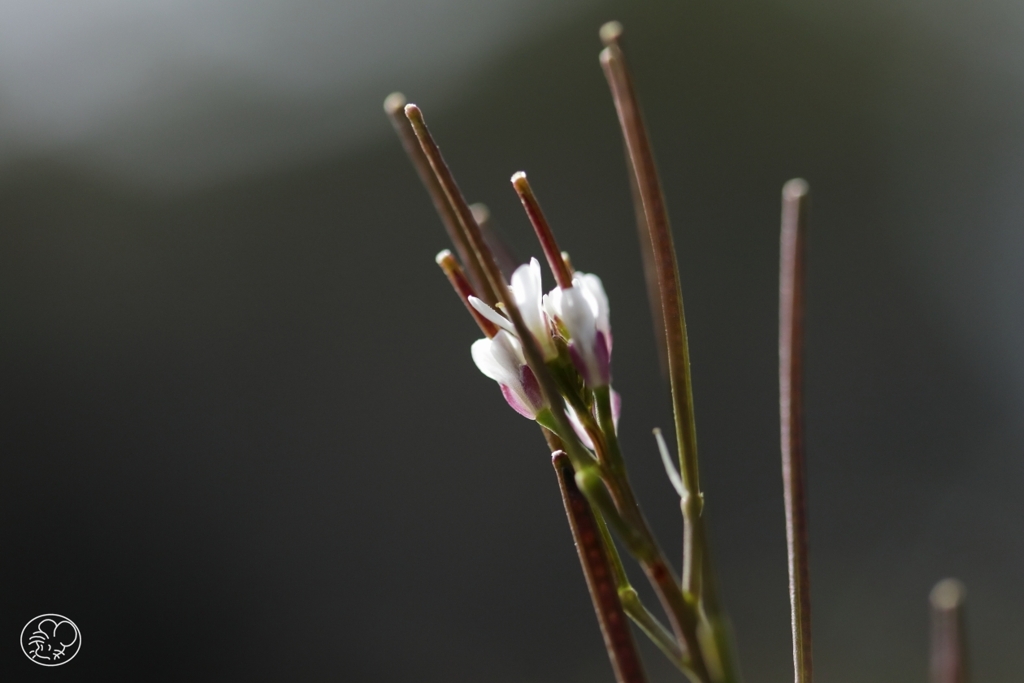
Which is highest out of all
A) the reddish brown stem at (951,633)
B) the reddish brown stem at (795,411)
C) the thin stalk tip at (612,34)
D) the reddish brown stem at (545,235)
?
the thin stalk tip at (612,34)

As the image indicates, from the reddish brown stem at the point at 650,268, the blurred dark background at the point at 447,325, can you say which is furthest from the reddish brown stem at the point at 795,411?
the blurred dark background at the point at 447,325

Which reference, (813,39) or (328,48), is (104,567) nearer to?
(328,48)

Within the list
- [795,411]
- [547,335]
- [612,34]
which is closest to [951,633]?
[795,411]

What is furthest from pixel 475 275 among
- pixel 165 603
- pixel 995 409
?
pixel 995 409

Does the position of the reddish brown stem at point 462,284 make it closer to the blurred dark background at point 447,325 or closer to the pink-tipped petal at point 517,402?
the pink-tipped petal at point 517,402

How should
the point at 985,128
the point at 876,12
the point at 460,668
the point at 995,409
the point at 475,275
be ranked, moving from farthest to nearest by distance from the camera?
the point at 876,12 < the point at 985,128 < the point at 995,409 < the point at 460,668 < the point at 475,275

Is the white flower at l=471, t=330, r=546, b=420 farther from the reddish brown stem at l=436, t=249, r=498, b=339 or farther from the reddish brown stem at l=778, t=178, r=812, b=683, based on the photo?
the reddish brown stem at l=778, t=178, r=812, b=683
